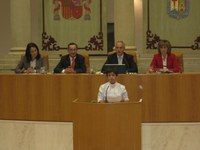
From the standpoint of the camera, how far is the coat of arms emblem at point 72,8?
10141 millimetres

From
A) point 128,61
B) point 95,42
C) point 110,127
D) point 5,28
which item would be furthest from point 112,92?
point 5,28

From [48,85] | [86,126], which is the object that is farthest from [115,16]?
[86,126]

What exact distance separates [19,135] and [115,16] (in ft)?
11.5

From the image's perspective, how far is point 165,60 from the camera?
7504mm

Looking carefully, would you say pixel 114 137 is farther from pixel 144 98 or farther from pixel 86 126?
pixel 144 98

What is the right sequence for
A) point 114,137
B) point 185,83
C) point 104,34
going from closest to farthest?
point 114,137
point 185,83
point 104,34

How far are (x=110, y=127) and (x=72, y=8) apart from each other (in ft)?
16.9

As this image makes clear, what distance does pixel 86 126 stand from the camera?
18.2ft

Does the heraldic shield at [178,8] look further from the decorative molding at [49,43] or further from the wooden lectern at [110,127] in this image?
the wooden lectern at [110,127]

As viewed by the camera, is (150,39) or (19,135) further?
(150,39)

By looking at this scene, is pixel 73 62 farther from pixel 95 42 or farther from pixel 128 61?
pixel 95 42

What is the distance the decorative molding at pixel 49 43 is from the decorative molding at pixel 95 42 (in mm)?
673


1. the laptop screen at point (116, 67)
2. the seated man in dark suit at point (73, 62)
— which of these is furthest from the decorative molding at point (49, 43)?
the laptop screen at point (116, 67)

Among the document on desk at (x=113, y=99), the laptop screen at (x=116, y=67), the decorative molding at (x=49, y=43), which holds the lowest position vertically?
the document on desk at (x=113, y=99)
